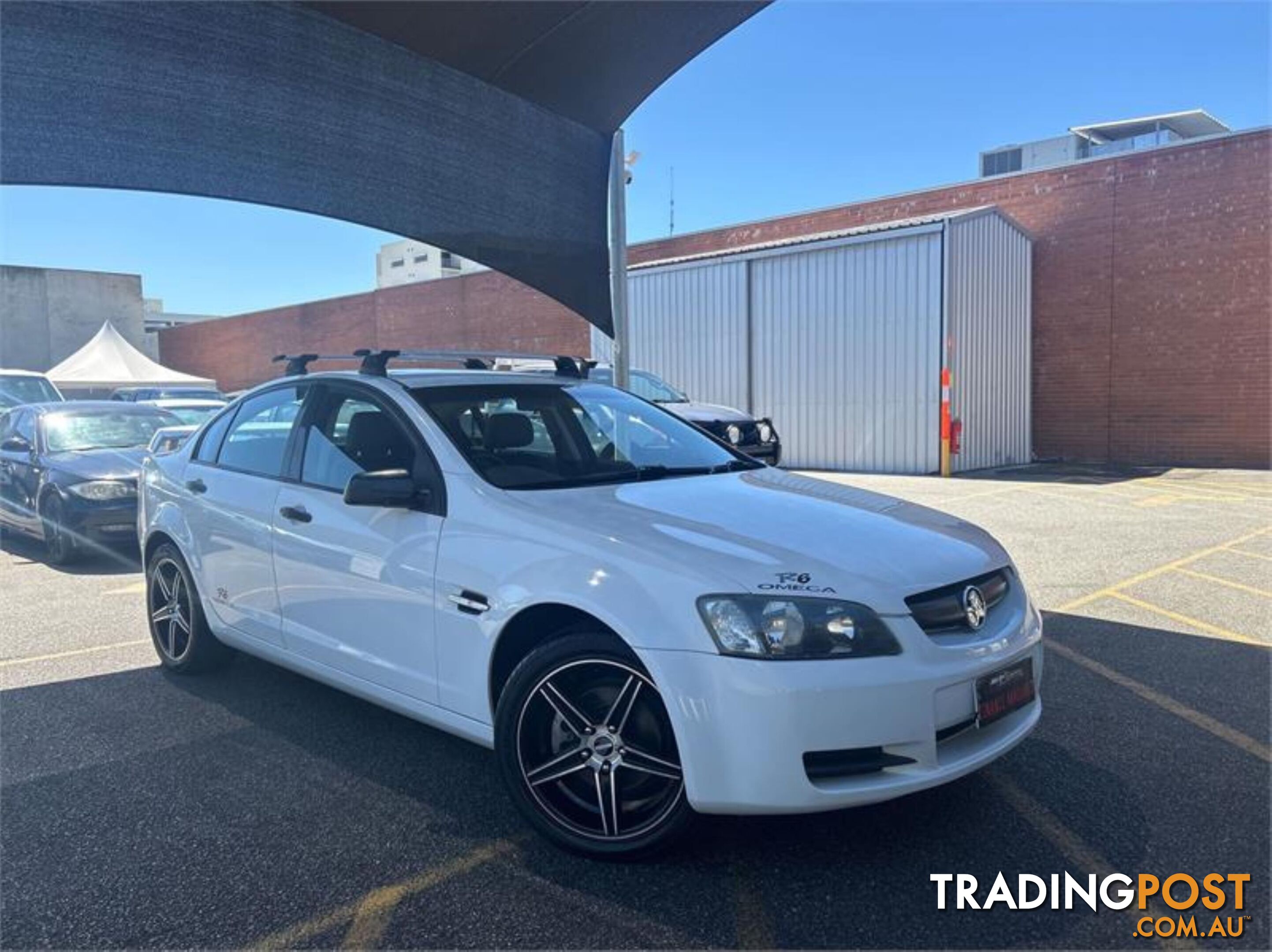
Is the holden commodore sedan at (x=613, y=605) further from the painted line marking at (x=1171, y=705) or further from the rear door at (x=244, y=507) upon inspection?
the painted line marking at (x=1171, y=705)

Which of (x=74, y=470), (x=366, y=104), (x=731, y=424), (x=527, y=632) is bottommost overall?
(x=527, y=632)

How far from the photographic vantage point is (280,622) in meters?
4.05

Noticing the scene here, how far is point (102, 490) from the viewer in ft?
27.3

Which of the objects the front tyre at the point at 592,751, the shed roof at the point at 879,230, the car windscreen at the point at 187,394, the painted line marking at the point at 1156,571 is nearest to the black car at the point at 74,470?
the front tyre at the point at 592,751

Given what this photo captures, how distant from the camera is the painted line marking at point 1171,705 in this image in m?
3.71

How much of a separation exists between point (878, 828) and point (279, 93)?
5.43 m

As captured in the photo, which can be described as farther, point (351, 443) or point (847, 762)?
point (351, 443)

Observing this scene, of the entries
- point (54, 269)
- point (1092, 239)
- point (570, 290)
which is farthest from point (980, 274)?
point (54, 269)

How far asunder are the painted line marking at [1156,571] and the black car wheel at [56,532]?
830 centimetres

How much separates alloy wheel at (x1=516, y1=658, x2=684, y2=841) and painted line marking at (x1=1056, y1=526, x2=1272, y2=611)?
13.4 ft

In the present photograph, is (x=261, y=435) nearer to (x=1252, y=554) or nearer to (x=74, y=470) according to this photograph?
(x=74, y=470)

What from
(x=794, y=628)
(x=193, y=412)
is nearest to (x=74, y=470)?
(x=193, y=412)

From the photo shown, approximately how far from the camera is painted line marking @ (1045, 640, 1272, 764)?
371cm

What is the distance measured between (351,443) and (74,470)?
5980 mm
